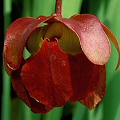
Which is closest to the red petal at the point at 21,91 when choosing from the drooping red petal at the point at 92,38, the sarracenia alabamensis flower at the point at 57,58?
the sarracenia alabamensis flower at the point at 57,58

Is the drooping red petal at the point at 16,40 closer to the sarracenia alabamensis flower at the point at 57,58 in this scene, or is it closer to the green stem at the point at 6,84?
the sarracenia alabamensis flower at the point at 57,58

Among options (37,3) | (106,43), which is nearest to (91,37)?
(106,43)

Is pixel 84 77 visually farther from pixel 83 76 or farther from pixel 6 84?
pixel 6 84

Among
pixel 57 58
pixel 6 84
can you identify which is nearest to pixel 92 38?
pixel 57 58

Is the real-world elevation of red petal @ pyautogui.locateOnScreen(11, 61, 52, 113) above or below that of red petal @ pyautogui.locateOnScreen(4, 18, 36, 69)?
below

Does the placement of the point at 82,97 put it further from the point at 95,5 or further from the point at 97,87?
the point at 95,5

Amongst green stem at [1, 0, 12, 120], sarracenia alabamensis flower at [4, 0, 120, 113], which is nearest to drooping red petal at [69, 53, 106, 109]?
sarracenia alabamensis flower at [4, 0, 120, 113]

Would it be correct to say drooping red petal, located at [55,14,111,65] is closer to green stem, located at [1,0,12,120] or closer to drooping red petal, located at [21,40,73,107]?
drooping red petal, located at [21,40,73,107]
